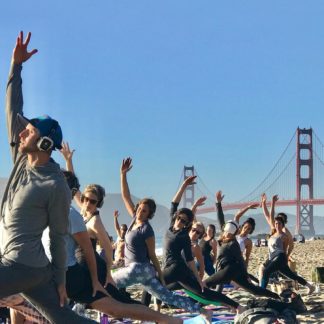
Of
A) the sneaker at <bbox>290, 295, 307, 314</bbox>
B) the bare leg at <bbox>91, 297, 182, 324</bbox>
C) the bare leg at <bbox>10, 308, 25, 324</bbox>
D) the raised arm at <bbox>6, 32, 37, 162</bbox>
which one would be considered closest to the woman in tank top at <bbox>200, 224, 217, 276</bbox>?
the sneaker at <bbox>290, 295, 307, 314</bbox>

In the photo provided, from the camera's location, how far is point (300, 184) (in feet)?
230

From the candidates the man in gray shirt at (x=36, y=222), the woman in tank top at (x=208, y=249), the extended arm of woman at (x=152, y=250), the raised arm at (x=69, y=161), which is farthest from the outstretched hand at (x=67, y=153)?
the woman in tank top at (x=208, y=249)

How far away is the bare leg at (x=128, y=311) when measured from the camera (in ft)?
11.6

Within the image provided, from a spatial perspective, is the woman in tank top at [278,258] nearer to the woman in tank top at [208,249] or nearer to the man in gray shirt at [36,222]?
the woman in tank top at [208,249]

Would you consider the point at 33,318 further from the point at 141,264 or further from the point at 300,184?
the point at 300,184

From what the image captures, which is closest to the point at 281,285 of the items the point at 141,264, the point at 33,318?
the point at 141,264

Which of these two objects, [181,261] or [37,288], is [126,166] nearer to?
[181,261]

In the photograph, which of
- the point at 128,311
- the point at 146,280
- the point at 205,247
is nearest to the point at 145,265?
the point at 146,280

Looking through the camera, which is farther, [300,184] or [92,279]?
[300,184]

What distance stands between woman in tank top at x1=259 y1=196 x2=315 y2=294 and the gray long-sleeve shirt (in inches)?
192

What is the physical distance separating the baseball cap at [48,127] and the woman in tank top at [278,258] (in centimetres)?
492

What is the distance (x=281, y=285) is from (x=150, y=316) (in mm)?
3543

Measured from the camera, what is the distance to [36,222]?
8.66 feet

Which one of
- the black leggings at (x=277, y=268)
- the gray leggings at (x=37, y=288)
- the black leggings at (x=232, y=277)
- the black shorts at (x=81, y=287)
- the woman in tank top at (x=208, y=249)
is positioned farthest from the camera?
the woman in tank top at (x=208, y=249)
